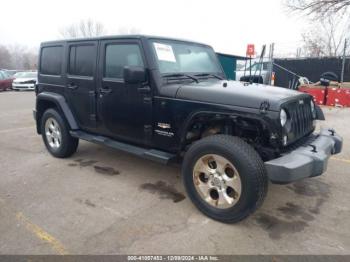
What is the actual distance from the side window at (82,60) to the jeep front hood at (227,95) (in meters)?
1.47

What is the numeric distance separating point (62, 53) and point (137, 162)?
2173 millimetres

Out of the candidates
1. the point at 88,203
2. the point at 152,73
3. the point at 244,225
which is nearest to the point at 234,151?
the point at 244,225

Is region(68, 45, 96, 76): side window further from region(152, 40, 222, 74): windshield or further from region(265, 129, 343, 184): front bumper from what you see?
region(265, 129, 343, 184): front bumper

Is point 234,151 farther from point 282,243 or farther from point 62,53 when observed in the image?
point 62,53

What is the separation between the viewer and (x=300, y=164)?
2.90 metres

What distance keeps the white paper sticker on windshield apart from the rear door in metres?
1.09

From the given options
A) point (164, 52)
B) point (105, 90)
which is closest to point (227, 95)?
point (164, 52)

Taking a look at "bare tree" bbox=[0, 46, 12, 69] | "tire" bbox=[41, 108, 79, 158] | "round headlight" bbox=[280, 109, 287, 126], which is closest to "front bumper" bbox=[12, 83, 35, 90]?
"tire" bbox=[41, 108, 79, 158]

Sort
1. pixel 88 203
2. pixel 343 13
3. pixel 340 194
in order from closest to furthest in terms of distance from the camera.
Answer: pixel 88 203, pixel 340 194, pixel 343 13

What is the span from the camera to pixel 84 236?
9.97 ft

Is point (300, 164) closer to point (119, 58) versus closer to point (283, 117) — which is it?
point (283, 117)

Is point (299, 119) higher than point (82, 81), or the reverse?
point (82, 81)

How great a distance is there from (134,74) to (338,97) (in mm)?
10567

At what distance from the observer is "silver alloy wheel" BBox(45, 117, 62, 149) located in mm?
5348
